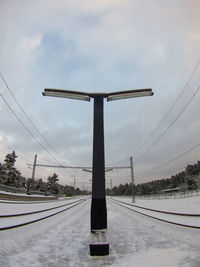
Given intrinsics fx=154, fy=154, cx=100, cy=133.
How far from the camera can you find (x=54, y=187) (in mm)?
62094

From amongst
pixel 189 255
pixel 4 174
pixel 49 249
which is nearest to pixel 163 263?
pixel 189 255

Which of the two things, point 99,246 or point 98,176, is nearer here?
point 99,246

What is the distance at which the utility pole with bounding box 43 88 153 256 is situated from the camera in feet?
12.2

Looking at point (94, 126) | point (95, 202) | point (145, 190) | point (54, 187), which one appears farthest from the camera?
point (145, 190)

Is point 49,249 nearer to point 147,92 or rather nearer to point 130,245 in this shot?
point 130,245

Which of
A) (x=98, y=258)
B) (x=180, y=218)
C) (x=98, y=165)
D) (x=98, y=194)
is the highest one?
(x=98, y=165)

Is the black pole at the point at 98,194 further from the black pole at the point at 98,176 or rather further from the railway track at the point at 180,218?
the railway track at the point at 180,218

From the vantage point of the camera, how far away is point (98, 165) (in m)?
4.50

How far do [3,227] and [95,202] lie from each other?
12.8ft

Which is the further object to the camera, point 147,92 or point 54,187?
point 54,187

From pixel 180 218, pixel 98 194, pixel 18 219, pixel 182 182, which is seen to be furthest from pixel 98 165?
pixel 182 182

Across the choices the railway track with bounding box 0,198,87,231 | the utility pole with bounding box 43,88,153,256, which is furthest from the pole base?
the railway track with bounding box 0,198,87,231

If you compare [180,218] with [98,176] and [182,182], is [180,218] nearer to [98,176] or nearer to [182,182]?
[98,176]

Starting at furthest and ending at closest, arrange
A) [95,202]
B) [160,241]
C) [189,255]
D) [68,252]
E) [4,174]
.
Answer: [4,174]
[160,241]
[95,202]
[68,252]
[189,255]
